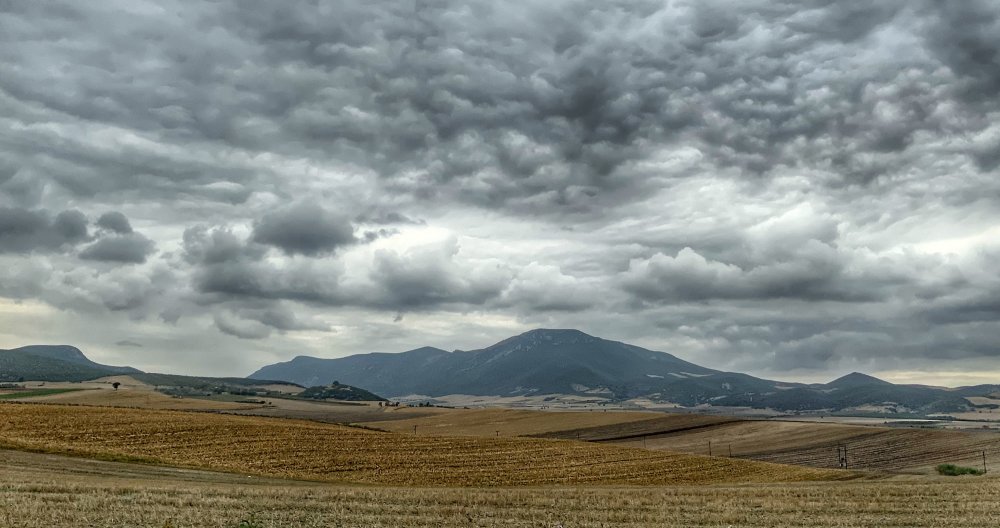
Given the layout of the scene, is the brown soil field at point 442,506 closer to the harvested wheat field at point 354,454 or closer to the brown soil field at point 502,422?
the harvested wheat field at point 354,454

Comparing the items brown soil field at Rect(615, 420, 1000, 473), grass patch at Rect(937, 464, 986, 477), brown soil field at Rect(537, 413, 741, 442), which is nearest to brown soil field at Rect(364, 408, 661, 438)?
brown soil field at Rect(537, 413, 741, 442)

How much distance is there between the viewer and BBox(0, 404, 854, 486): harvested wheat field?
62844 mm

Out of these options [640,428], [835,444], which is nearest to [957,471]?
[835,444]

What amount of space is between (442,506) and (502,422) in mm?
134991

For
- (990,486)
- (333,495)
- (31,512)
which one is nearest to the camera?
(31,512)

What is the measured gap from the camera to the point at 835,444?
119 metres

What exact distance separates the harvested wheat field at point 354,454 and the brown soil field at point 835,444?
1235 inches

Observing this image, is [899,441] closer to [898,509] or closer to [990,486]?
[990,486]

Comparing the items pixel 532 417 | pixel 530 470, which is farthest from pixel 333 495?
pixel 532 417

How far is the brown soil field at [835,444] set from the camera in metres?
97.9

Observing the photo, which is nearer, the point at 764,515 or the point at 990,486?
the point at 764,515

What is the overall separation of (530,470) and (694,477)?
14873mm

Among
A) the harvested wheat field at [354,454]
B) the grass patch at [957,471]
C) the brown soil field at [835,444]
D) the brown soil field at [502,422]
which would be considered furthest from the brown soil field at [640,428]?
the grass patch at [957,471]

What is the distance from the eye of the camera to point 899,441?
117 m
